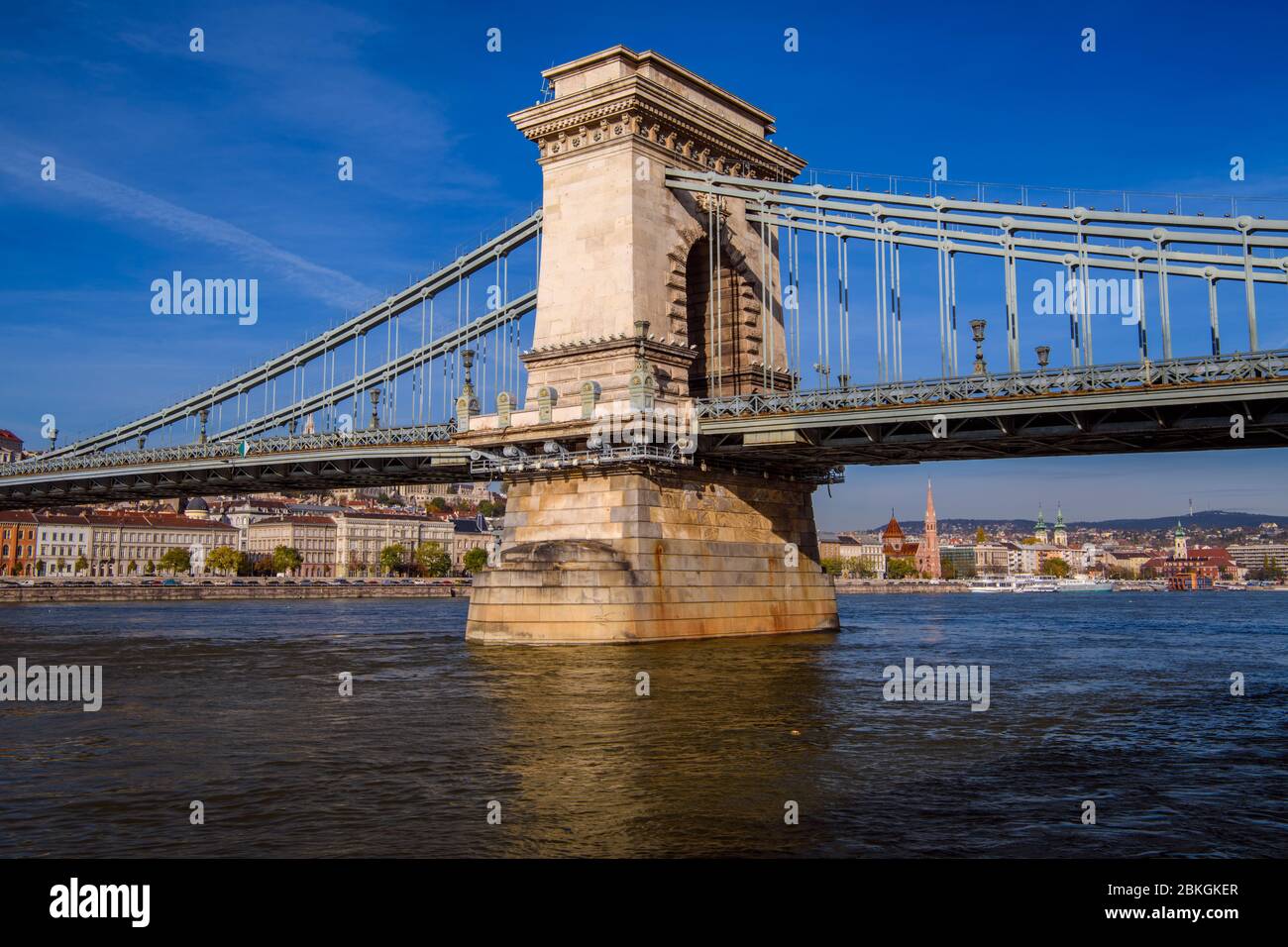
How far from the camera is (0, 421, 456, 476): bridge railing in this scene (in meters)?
48.9

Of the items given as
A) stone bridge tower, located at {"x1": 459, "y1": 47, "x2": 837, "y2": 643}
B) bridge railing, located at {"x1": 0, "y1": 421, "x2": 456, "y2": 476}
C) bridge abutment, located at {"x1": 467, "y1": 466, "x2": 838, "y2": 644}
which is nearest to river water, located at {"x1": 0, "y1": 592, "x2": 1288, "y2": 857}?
bridge abutment, located at {"x1": 467, "y1": 466, "x2": 838, "y2": 644}

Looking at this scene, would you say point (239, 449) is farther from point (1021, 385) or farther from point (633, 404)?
point (1021, 385)

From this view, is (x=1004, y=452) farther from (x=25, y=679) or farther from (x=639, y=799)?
(x=25, y=679)

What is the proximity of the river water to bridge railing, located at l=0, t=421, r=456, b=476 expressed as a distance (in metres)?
17.0

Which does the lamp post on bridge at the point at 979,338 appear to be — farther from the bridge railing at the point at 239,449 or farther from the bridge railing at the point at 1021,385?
the bridge railing at the point at 239,449

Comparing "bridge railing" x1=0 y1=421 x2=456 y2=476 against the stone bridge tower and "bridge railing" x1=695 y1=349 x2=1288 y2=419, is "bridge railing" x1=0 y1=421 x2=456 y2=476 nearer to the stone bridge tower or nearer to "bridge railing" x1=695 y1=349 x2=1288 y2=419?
the stone bridge tower

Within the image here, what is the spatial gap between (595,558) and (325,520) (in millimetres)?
167546

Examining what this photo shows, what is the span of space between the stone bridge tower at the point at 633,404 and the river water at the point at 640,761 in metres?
3.08

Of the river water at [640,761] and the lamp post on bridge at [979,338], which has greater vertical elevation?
the lamp post on bridge at [979,338]

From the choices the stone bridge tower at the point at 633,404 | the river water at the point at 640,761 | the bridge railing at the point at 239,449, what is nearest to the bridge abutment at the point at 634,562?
the stone bridge tower at the point at 633,404

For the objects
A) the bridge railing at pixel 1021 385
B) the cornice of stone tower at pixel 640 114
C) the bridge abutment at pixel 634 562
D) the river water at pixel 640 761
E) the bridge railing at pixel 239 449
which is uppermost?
the cornice of stone tower at pixel 640 114

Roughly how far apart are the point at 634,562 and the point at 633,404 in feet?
15.6

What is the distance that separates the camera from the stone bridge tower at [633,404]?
3447 cm

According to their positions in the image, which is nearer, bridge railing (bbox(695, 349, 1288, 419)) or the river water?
the river water
